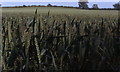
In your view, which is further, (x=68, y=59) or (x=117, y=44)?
(x=117, y=44)

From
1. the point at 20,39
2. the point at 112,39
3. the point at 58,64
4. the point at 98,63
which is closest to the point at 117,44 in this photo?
the point at 112,39

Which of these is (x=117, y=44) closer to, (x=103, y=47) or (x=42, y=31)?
(x=103, y=47)

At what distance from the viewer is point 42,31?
3.05 feet

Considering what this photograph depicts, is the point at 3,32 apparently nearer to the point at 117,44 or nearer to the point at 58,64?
the point at 58,64

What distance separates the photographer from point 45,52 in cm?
83

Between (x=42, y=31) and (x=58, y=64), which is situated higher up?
(x=42, y=31)

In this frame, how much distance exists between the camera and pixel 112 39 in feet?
3.04

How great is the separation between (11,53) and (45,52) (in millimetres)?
126

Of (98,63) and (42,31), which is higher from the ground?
(42,31)

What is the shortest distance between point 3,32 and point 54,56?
0.26m

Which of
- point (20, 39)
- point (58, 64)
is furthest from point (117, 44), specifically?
point (20, 39)

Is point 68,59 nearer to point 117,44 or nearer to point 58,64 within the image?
point 58,64

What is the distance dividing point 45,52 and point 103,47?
0.24 metres

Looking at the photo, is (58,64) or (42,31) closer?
(58,64)
